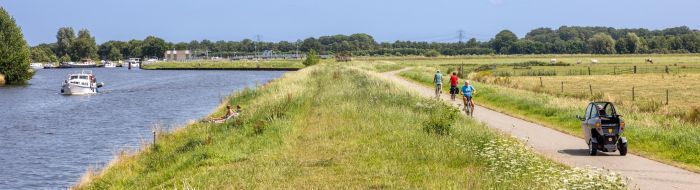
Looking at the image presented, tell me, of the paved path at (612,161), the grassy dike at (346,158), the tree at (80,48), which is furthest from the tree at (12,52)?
the tree at (80,48)

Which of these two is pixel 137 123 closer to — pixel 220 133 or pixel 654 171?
pixel 220 133

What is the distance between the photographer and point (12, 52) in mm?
→ 71188

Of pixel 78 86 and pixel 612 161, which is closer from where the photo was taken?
pixel 612 161

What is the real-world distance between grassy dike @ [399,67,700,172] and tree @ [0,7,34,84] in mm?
66478

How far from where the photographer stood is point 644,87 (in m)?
Answer: 46.9

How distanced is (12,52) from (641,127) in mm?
76625

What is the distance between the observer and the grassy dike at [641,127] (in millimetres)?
13932

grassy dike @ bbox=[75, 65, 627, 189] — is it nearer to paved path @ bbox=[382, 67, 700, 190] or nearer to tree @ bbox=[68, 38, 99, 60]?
paved path @ bbox=[382, 67, 700, 190]

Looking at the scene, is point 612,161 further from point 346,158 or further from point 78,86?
point 78,86

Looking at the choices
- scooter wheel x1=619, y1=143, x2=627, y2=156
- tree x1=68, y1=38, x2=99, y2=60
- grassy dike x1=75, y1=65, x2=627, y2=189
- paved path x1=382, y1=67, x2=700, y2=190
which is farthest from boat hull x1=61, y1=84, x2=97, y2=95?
tree x1=68, y1=38, x2=99, y2=60

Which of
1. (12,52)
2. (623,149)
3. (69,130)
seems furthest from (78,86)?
(623,149)

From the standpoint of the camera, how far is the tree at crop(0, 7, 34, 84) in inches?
2790

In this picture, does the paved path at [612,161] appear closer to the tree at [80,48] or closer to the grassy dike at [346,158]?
the grassy dike at [346,158]

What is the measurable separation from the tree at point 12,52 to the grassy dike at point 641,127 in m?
66.5
